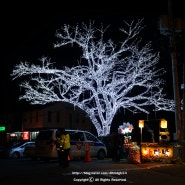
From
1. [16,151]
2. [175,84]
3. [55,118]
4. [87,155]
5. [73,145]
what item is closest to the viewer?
[175,84]

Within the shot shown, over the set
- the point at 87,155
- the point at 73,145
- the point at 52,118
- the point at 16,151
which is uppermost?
the point at 52,118

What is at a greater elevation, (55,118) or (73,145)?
(55,118)

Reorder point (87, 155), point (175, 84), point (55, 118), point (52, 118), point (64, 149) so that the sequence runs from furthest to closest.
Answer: point (55, 118) < point (52, 118) < point (87, 155) < point (175, 84) < point (64, 149)

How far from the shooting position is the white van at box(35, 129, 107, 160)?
772 inches

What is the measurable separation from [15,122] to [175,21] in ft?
148

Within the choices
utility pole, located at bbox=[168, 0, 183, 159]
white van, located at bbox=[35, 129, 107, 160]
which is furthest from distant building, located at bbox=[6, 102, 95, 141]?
utility pole, located at bbox=[168, 0, 183, 159]

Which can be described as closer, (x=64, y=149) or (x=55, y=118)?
(x=64, y=149)

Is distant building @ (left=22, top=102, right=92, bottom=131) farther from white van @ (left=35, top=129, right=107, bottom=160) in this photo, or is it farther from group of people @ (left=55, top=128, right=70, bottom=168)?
group of people @ (left=55, top=128, right=70, bottom=168)

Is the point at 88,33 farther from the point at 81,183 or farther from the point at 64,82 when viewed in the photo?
the point at 81,183

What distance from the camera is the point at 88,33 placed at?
28922 millimetres

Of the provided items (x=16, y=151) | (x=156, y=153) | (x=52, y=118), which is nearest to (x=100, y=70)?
(x=16, y=151)

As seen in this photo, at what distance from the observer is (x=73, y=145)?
20719 millimetres

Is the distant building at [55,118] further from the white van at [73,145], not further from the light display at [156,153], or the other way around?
the light display at [156,153]

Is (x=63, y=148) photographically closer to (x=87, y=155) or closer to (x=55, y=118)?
(x=87, y=155)
